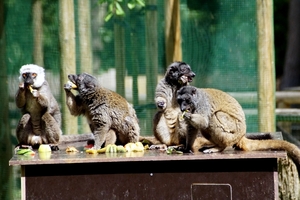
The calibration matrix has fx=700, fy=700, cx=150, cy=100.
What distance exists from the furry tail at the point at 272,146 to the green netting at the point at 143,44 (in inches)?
102

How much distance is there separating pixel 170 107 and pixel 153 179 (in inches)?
70.4

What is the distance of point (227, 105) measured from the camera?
8.29 m

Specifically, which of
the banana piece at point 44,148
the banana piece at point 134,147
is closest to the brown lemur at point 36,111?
the banana piece at point 44,148

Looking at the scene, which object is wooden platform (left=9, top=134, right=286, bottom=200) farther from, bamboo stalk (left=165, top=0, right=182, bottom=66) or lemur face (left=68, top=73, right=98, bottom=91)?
bamboo stalk (left=165, top=0, right=182, bottom=66)

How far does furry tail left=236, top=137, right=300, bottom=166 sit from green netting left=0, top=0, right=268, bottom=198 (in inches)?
102

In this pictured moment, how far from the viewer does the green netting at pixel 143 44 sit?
10.7m

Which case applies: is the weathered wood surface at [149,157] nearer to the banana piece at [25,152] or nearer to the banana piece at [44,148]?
the banana piece at [25,152]

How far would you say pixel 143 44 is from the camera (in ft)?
35.5

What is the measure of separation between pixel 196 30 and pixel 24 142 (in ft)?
10.7

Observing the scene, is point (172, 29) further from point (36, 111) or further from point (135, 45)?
point (36, 111)

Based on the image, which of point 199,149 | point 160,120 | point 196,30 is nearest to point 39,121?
point 160,120

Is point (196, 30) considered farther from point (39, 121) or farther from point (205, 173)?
point (205, 173)

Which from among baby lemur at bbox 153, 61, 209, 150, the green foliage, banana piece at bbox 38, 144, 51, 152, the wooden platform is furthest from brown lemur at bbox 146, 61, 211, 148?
the green foliage

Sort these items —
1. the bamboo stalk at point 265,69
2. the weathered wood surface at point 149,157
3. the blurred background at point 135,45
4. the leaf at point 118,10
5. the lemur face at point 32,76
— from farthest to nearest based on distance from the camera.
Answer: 1. the blurred background at point 135,45
2. the leaf at point 118,10
3. the bamboo stalk at point 265,69
4. the lemur face at point 32,76
5. the weathered wood surface at point 149,157
